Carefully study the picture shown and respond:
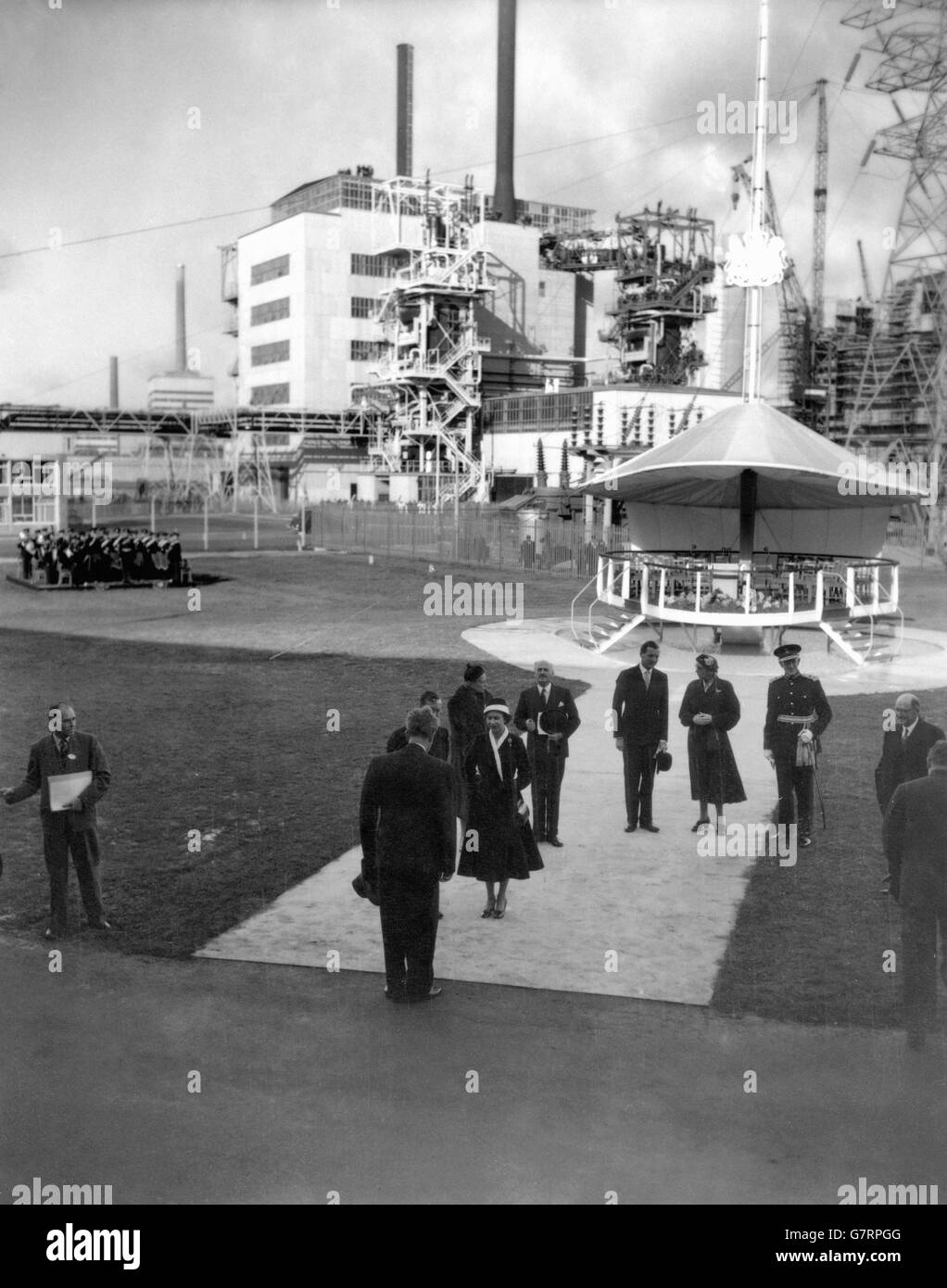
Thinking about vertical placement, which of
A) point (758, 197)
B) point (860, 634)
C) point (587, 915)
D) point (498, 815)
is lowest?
point (587, 915)

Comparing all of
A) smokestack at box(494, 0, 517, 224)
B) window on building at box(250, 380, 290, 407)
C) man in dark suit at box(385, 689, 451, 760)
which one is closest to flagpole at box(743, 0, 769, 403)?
man in dark suit at box(385, 689, 451, 760)

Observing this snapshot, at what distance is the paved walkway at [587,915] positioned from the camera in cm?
824

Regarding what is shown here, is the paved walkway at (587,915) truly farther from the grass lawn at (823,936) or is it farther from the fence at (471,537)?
the fence at (471,537)

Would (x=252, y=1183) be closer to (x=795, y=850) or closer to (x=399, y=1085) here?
(x=399, y=1085)

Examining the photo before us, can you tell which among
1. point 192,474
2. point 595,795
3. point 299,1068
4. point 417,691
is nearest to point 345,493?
point 192,474

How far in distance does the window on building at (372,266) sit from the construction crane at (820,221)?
124 feet

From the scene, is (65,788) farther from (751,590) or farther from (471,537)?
(471,537)

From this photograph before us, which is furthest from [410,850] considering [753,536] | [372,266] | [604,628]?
[372,266]

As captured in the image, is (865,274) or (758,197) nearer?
(758,197)

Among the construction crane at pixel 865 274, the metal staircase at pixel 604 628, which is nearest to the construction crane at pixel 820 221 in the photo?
the construction crane at pixel 865 274

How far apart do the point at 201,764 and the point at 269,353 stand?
6921 centimetres

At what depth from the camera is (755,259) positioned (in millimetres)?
20984
